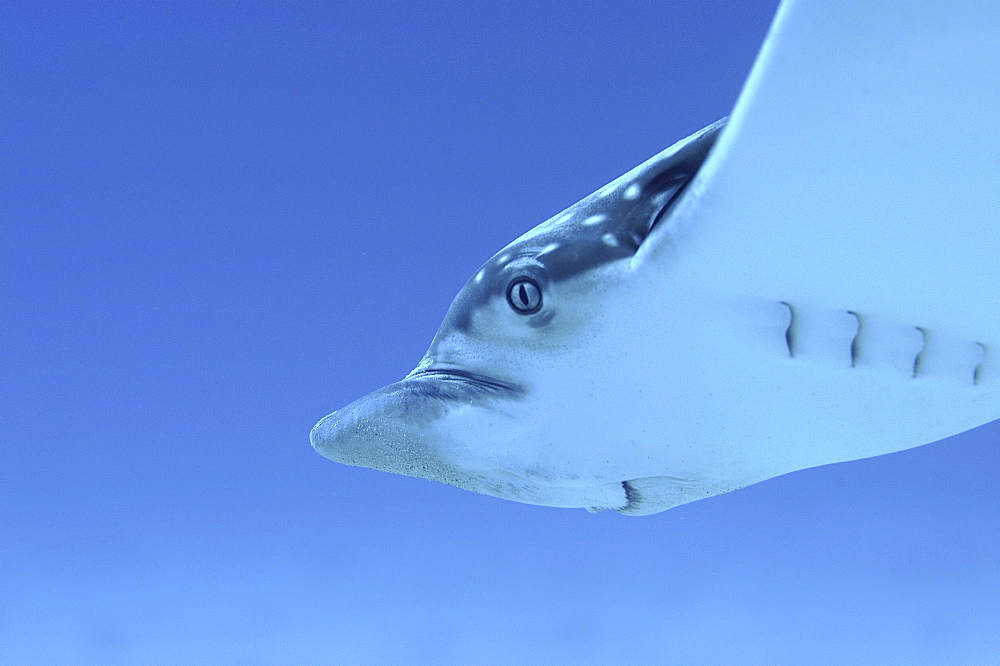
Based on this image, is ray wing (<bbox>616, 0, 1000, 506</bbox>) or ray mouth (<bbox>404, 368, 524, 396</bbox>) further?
ray mouth (<bbox>404, 368, 524, 396</bbox>)

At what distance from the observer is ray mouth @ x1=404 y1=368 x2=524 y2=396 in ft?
2.70

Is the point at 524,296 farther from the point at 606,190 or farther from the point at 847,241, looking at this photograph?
the point at 847,241

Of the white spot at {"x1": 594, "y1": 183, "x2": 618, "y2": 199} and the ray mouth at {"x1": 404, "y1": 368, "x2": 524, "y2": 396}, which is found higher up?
the white spot at {"x1": 594, "y1": 183, "x2": 618, "y2": 199}

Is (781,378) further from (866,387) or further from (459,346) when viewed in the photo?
(459,346)

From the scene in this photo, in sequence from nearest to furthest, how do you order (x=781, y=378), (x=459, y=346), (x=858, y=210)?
(x=858, y=210) → (x=781, y=378) → (x=459, y=346)

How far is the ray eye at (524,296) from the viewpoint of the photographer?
32.1 inches

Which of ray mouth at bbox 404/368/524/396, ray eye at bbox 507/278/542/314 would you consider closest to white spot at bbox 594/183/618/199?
ray eye at bbox 507/278/542/314

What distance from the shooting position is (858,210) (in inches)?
25.1

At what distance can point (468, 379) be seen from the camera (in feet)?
2.78

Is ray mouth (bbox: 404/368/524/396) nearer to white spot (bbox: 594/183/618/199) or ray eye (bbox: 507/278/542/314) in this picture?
ray eye (bbox: 507/278/542/314)

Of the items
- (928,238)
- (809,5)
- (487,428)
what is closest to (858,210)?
(928,238)

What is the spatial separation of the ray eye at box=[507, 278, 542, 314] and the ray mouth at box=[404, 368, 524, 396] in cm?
8

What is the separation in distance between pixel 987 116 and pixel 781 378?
310 mm

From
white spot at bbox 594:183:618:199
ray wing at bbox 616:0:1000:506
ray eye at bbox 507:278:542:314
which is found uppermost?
white spot at bbox 594:183:618:199
